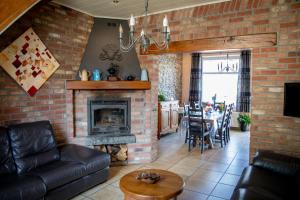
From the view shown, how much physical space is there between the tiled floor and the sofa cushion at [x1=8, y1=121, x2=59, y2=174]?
0.72 metres

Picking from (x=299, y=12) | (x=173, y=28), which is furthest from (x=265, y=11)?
(x=173, y=28)

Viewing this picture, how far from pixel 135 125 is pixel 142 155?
23.0 inches

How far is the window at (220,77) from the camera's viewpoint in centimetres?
763

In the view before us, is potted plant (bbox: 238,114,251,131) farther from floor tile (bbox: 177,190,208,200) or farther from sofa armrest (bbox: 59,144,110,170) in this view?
sofa armrest (bbox: 59,144,110,170)

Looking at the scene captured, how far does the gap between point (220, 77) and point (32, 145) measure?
21.3 feet

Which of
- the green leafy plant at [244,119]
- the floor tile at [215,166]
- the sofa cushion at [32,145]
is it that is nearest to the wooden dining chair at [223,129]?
the floor tile at [215,166]

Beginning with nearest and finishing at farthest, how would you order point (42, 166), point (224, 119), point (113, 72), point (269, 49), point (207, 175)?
point (42, 166) < point (269, 49) < point (207, 175) < point (113, 72) < point (224, 119)

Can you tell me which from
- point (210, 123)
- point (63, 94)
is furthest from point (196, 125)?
point (63, 94)

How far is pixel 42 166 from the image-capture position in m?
2.96

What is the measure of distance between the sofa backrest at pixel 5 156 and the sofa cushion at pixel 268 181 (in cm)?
268

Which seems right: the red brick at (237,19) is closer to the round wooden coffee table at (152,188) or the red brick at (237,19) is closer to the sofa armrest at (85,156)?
the round wooden coffee table at (152,188)

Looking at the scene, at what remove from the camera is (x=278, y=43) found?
3119 mm

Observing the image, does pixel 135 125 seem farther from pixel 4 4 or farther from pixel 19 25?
pixel 4 4

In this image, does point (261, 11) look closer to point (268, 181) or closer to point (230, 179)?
point (268, 181)
